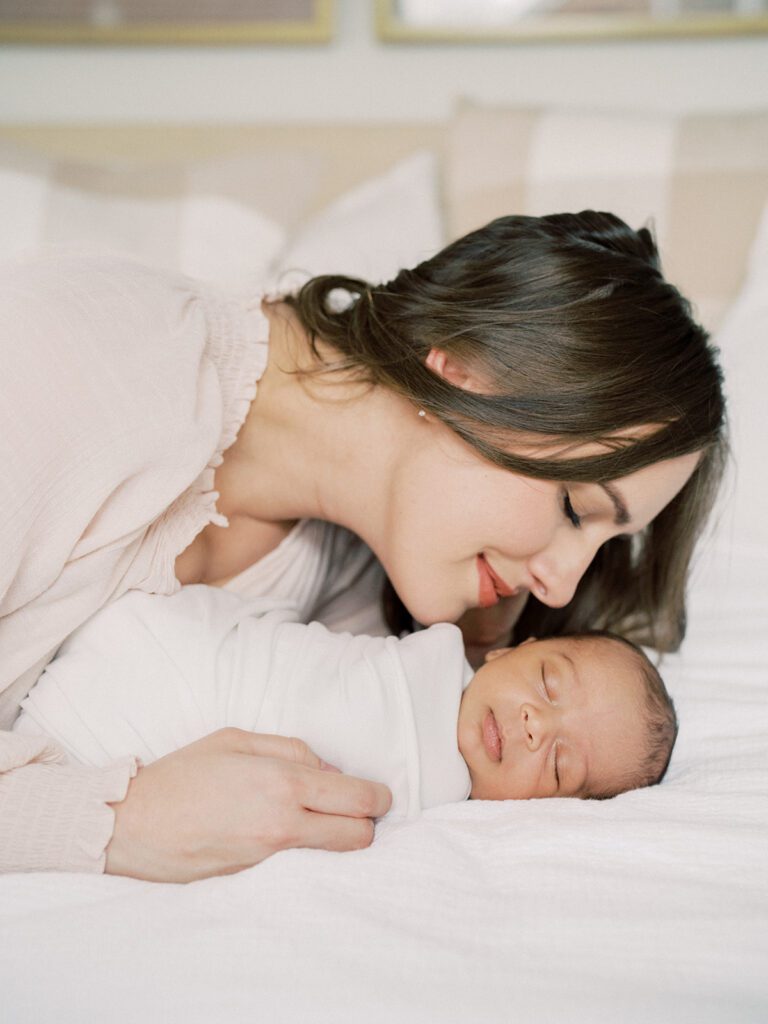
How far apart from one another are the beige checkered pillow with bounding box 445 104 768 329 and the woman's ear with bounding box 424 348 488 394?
0.78 meters

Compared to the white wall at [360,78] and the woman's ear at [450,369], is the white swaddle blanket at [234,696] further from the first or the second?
the white wall at [360,78]

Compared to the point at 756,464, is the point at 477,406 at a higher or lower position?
higher

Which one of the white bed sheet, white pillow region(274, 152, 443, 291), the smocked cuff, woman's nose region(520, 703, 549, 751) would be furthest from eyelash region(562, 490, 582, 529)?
white pillow region(274, 152, 443, 291)

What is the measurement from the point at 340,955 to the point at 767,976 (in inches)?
11.8

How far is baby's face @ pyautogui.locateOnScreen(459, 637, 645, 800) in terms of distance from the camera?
1.13 meters

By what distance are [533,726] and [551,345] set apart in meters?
0.44

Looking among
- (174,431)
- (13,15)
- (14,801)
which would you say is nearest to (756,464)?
(174,431)

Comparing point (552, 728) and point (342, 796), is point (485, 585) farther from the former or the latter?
point (342, 796)

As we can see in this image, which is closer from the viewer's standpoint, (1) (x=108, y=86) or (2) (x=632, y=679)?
(2) (x=632, y=679)

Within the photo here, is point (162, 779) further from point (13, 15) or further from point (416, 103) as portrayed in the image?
point (13, 15)

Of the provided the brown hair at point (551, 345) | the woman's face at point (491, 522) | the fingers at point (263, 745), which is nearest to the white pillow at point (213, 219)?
the brown hair at point (551, 345)

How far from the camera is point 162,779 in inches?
35.8

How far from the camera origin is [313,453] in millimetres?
1299

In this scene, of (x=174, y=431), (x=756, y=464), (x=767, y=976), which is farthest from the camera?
(x=756, y=464)
